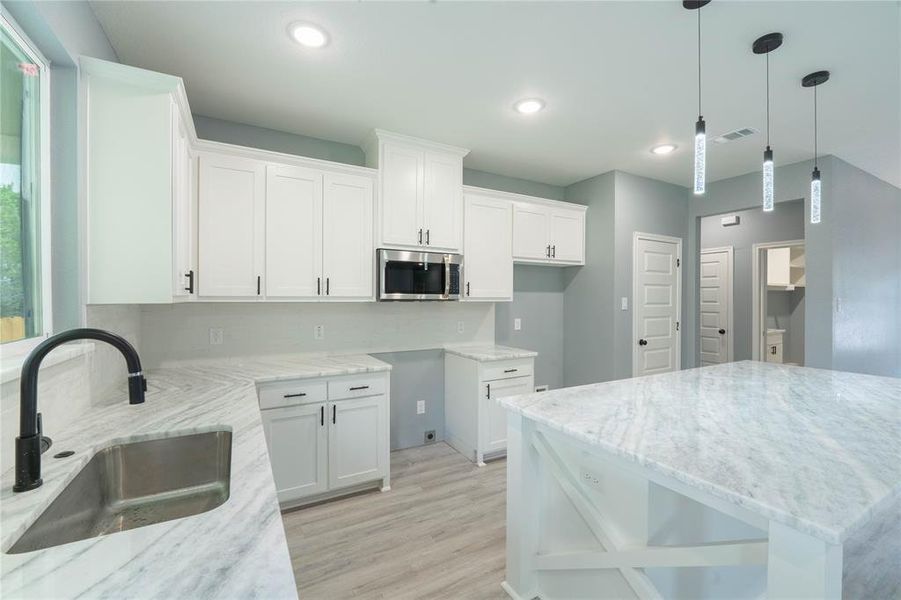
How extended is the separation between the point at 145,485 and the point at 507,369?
2491 mm

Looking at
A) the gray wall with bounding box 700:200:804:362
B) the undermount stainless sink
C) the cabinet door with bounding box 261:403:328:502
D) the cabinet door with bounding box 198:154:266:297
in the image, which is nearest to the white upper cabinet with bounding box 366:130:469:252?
the cabinet door with bounding box 198:154:266:297

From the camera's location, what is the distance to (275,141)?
297cm

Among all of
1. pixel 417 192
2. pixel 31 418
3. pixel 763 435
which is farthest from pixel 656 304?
pixel 31 418

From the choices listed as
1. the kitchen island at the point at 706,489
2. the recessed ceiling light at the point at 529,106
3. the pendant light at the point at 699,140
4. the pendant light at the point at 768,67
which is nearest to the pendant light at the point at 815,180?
the pendant light at the point at 768,67

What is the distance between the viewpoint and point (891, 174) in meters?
3.94

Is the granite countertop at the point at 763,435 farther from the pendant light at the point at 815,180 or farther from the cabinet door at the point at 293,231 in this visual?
the cabinet door at the point at 293,231

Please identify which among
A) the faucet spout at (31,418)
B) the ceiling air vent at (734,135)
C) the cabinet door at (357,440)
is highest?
the ceiling air vent at (734,135)

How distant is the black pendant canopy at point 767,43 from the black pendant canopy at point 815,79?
479 mm

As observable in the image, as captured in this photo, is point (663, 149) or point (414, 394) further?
point (414, 394)

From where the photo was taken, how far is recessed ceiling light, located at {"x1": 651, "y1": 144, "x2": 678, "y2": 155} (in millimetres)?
3275

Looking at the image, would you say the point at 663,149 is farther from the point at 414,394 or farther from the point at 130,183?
the point at 130,183

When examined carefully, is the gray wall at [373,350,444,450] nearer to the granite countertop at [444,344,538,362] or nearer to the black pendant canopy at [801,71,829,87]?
the granite countertop at [444,344,538,362]

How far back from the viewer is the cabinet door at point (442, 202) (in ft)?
10.4

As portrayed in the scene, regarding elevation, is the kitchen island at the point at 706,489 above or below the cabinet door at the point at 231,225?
below
